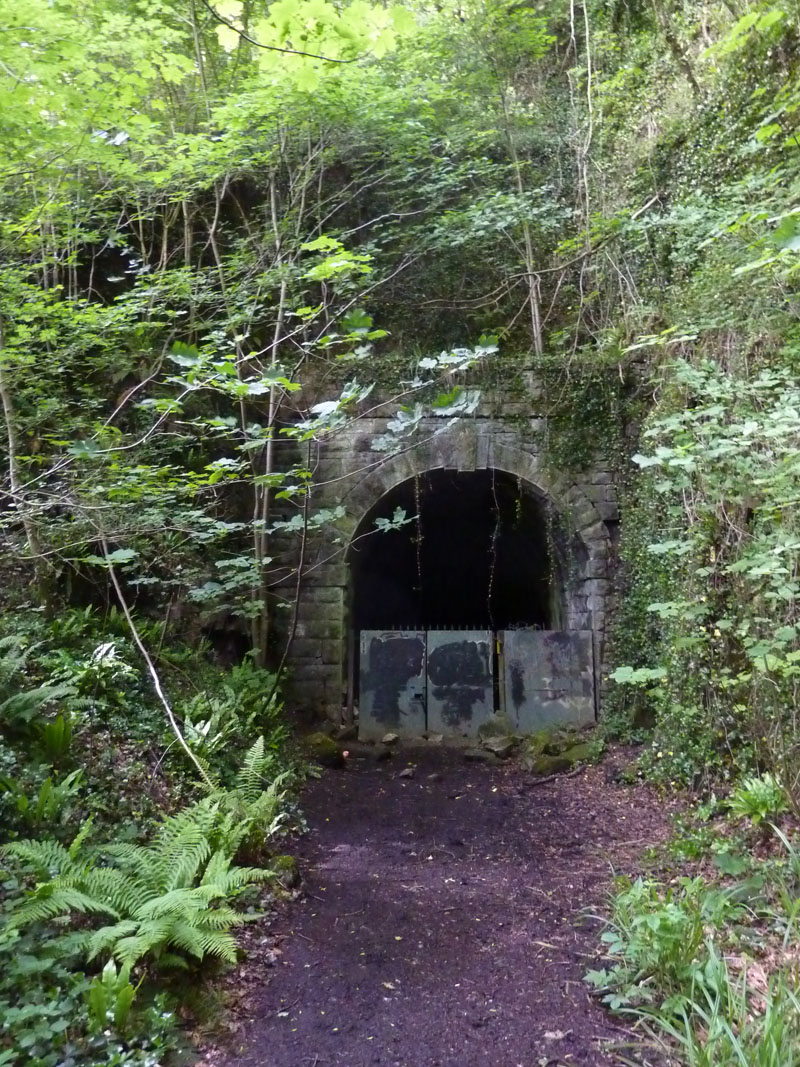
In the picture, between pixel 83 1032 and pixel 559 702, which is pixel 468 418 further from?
pixel 83 1032

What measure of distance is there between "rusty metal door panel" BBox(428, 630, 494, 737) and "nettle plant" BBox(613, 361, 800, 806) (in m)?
2.64

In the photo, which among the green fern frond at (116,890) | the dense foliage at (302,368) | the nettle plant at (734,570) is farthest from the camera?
the nettle plant at (734,570)

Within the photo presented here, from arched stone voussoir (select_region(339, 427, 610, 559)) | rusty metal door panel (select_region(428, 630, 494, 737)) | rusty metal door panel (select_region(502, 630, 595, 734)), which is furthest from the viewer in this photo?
rusty metal door panel (select_region(428, 630, 494, 737))

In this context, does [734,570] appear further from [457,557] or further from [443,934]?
[457,557]

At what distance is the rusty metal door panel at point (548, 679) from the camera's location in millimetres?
8172

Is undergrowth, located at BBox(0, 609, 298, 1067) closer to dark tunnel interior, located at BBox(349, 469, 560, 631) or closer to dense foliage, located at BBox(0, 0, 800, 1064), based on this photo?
Answer: dense foliage, located at BBox(0, 0, 800, 1064)

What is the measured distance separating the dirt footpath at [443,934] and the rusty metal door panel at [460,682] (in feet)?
6.15

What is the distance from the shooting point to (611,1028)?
295cm

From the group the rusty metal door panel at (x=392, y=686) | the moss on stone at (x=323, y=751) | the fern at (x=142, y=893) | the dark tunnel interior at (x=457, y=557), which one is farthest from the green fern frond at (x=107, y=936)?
the dark tunnel interior at (x=457, y=557)

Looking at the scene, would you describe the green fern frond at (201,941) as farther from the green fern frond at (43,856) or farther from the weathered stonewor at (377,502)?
the weathered stonewor at (377,502)

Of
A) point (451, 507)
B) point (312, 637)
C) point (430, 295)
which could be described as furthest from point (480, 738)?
point (430, 295)

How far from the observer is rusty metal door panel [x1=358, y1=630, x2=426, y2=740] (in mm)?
8438

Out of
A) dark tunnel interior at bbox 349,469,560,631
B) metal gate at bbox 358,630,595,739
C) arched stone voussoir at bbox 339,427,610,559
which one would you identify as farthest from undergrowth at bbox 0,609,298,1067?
dark tunnel interior at bbox 349,469,560,631

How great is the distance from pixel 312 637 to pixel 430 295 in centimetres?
471
